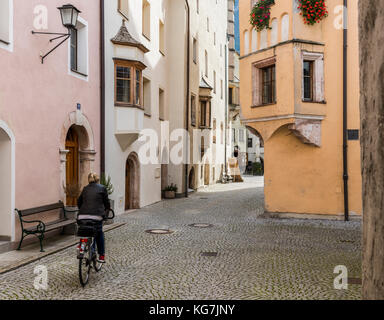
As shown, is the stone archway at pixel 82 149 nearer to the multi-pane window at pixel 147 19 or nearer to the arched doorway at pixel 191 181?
the multi-pane window at pixel 147 19

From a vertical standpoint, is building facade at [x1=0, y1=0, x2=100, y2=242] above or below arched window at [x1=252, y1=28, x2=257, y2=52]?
below

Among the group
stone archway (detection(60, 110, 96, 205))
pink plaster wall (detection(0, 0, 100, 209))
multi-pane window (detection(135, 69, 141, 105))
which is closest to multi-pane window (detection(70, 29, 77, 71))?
pink plaster wall (detection(0, 0, 100, 209))

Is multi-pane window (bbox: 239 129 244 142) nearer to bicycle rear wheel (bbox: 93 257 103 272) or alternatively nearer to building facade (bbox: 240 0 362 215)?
building facade (bbox: 240 0 362 215)

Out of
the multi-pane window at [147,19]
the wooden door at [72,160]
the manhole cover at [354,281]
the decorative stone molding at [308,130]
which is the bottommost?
the manhole cover at [354,281]

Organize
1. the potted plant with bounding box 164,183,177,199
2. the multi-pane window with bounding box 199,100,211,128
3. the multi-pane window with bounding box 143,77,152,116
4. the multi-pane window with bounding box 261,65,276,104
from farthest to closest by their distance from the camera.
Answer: the multi-pane window with bounding box 199,100,211,128, the potted plant with bounding box 164,183,177,199, the multi-pane window with bounding box 143,77,152,116, the multi-pane window with bounding box 261,65,276,104

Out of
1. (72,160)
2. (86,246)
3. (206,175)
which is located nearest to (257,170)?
(206,175)

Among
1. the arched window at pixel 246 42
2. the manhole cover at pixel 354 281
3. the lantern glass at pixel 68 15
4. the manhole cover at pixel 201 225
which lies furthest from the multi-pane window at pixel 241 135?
the manhole cover at pixel 354 281

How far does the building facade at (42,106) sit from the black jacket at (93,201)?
10.4 ft

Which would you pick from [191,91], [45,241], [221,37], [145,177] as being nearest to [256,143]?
[221,37]

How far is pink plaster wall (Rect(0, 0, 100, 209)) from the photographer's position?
31.5ft

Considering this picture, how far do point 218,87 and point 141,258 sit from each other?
97.9 ft

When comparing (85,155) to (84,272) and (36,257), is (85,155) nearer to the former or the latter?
(36,257)

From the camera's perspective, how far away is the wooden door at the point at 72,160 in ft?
42.0

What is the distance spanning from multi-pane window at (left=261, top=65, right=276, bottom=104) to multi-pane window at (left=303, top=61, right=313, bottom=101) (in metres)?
1.15
